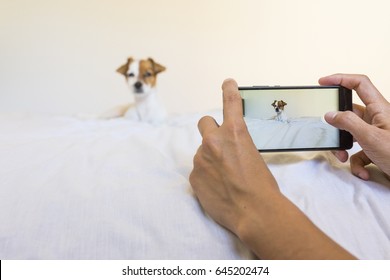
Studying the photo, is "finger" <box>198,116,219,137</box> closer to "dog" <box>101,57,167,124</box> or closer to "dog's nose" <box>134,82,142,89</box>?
"dog" <box>101,57,167,124</box>

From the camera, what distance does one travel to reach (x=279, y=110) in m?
0.53

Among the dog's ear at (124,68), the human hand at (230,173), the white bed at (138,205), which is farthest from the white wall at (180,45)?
the human hand at (230,173)

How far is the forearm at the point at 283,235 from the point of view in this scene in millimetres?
319

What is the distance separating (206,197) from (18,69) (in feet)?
3.78

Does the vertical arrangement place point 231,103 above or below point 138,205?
above

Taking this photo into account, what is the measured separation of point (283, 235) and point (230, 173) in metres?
0.09

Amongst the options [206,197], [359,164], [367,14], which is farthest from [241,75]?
[206,197]

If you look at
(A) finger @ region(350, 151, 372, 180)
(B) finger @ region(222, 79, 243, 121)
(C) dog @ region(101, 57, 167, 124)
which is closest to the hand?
(A) finger @ region(350, 151, 372, 180)

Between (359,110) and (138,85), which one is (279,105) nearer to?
(359,110)

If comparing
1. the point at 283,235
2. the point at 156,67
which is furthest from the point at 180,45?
the point at 283,235

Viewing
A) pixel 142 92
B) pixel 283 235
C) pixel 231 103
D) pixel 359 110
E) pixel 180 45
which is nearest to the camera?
pixel 283 235

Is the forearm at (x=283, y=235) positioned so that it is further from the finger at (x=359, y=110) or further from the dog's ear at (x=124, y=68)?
the dog's ear at (x=124, y=68)

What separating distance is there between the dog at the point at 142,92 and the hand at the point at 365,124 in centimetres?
66

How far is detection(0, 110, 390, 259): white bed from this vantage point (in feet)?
1.16
